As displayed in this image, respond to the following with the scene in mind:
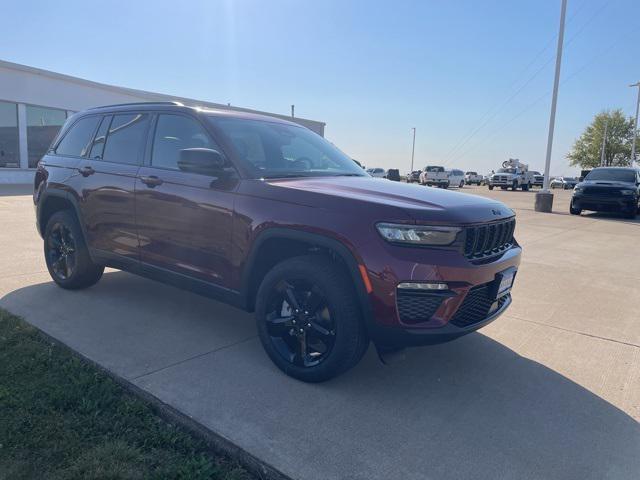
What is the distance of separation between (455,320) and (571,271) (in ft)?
16.1

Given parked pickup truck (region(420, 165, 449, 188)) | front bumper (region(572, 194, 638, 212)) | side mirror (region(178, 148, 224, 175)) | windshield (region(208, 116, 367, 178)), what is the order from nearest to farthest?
1. side mirror (region(178, 148, 224, 175))
2. windshield (region(208, 116, 367, 178))
3. front bumper (region(572, 194, 638, 212))
4. parked pickup truck (region(420, 165, 449, 188))

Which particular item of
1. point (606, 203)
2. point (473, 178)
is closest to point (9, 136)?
point (606, 203)

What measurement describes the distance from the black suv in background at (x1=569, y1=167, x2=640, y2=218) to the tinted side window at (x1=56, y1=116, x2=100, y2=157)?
604 inches


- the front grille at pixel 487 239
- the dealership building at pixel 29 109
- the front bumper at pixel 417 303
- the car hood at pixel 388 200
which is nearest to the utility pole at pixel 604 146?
the dealership building at pixel 29 109

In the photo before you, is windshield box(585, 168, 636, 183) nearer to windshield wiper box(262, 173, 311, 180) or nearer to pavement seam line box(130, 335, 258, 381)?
windshield wiper box(262, 173, 311, 180)

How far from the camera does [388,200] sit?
9.91ft

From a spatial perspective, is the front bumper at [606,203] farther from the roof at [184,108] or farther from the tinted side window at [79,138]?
the tinted side window at [79,138]

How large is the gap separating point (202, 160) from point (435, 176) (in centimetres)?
3699

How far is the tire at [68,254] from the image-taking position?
4.85 meters

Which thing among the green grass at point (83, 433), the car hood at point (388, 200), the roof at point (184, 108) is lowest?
the green grass at point (83, 433)

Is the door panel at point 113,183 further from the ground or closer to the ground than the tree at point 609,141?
closer to the ground

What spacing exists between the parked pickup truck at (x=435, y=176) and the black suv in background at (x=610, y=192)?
72.2 feet

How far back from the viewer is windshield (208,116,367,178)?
3705mm

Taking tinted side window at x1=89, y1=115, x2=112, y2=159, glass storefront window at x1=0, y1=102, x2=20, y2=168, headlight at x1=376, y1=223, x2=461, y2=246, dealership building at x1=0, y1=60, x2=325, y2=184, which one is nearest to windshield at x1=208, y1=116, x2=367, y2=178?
headlight at x1=376, y1=223, x2=461, y2=246
